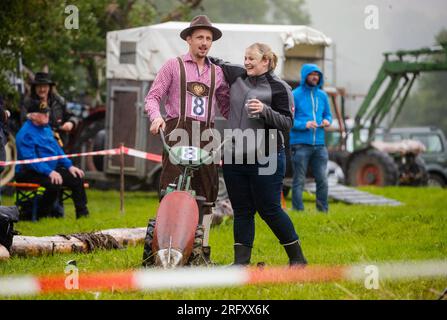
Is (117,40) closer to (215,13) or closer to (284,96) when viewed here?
(284,96)

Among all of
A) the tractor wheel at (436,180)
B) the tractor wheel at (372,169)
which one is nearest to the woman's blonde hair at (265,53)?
the tractor wheel at (372,169)

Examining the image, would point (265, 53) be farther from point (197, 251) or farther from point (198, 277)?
point (198, 277)

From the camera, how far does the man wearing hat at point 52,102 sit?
14.4m

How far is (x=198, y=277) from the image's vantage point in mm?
7148

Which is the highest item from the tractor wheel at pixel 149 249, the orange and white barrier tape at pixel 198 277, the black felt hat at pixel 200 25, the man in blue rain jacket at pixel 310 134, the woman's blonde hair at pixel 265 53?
the black felt hat at pixel 200 25

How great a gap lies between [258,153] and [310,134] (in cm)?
582

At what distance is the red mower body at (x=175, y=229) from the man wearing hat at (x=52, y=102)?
6945 mm

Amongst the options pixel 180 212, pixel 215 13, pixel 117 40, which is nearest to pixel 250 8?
pixel 215 13

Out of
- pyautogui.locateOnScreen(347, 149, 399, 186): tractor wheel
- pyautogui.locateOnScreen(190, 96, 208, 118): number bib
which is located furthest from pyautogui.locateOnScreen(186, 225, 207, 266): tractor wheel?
pyautogui.locateOnScreen(347, 149, 399, 186): tractor wheel

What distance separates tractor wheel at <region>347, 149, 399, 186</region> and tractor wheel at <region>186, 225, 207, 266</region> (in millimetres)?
15904

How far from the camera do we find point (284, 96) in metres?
7.95

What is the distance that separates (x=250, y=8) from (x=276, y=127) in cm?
7912

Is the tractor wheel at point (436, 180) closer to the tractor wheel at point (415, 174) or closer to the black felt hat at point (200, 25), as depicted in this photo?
the tractor wheel at point (415, 174)

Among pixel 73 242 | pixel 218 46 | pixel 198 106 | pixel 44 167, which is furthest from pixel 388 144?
pixel 198 106
